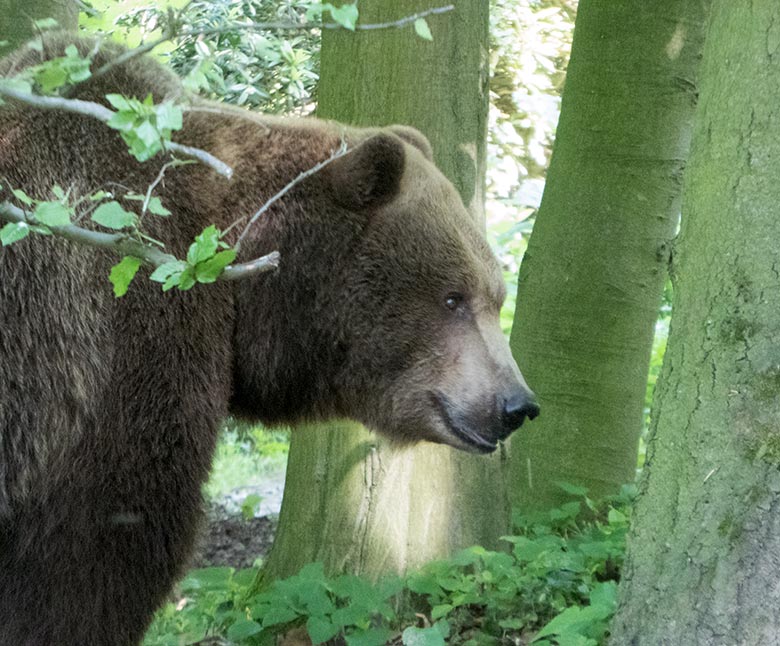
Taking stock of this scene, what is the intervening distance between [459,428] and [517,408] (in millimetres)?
271

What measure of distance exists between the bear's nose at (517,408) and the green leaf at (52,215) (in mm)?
1956

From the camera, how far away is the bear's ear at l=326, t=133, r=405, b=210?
12.2ft

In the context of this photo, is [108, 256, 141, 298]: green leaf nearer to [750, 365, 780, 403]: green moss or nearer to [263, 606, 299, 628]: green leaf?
[750, 365, 780, 403]: green moss

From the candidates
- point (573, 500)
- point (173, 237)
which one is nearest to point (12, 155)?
point (173, 237)

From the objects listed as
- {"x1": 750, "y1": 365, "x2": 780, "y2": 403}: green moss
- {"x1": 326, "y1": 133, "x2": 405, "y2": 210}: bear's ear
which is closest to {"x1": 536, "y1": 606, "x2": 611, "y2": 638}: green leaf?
{"x1": 750, "y1": 365, "x2": 780, "y2": 403}: green moss

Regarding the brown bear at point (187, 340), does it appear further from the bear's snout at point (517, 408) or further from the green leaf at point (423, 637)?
the green leaf at point (423, 637)

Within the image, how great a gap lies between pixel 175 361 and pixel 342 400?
0.87m

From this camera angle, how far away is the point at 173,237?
3.48 m

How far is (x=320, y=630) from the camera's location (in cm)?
416

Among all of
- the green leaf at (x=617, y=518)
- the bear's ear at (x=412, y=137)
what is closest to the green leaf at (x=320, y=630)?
the green leaf at (x=617, y=518)

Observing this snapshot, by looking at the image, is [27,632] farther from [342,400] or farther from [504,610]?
[504,610]

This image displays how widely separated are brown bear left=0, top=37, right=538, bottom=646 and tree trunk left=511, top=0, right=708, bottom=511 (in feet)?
6.10

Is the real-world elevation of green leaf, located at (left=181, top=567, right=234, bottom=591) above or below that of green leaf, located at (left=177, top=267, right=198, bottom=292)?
below

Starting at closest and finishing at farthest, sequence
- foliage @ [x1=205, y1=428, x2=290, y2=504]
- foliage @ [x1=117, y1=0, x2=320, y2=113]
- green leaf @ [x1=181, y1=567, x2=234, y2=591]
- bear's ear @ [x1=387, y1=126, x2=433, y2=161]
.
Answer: bear's ear @ [x1=387, y1=126, x2=433, y2=161] < green leaf @ [x1=181, y1=567, x2=234, y2=591] < foliage @ [x1=117, y1=0, x2=320, y2=113] < foliage @ [x1=205, y1=428, x2=290, y2=504]
